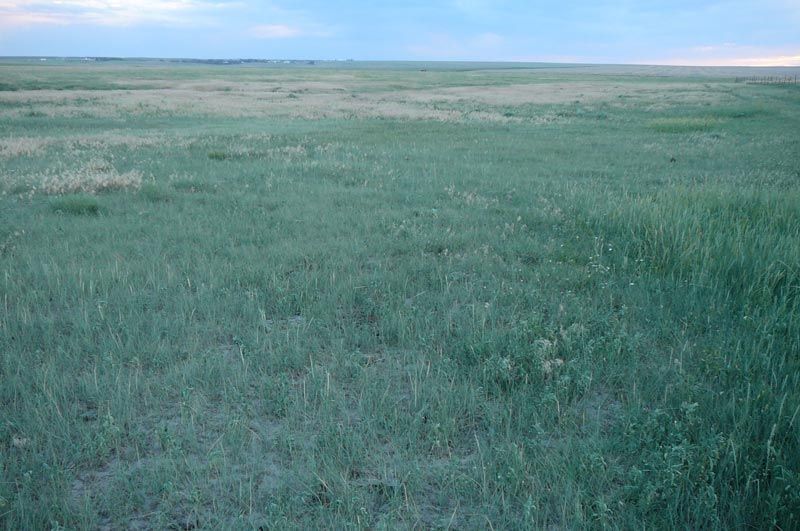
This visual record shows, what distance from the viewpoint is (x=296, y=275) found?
6168 millimetres

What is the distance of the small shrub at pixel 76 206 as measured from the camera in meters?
8.97

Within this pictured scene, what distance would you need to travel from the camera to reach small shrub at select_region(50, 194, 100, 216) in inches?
353

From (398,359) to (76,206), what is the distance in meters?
6.95

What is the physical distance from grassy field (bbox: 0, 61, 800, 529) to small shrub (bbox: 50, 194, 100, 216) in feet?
0.19

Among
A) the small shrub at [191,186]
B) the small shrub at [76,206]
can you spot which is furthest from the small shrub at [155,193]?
the small shrub at [76,206]

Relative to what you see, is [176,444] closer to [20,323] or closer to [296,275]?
[20,323]

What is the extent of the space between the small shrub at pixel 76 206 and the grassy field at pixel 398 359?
6cm

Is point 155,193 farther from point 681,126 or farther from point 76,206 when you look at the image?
point 681,126

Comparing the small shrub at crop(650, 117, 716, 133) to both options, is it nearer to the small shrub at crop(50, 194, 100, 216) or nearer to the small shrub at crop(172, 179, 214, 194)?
the small shrub at crop(172, 179, 214, 194)

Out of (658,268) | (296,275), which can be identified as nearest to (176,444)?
(296,275)

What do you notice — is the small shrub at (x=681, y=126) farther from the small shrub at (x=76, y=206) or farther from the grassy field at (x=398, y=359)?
the small shrub at (x=76, y=206)

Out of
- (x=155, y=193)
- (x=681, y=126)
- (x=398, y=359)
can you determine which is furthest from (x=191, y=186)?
(x=681, y=126)

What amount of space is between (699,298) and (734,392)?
6.37ft

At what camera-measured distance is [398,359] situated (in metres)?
4.48
